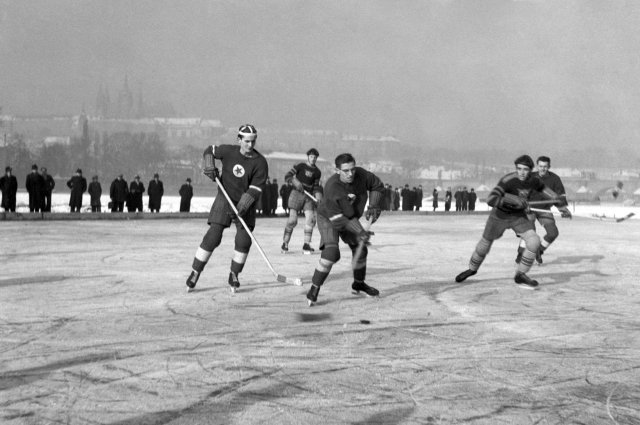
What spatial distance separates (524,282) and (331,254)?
9.90ft

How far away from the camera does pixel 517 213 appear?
10539mm

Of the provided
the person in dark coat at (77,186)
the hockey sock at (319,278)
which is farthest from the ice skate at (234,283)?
the person in dark coat at (77,186)

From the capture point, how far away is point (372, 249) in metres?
16.1

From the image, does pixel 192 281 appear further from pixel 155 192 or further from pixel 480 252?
pixel 155 192

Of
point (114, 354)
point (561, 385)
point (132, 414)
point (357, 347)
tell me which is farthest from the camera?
point (357, 347)

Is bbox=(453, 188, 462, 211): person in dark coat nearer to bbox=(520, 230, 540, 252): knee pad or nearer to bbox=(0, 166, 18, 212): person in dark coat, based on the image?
bbox=(0, 166, 18, 212): person in dark coat

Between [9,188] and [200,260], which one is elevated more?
[9,188]

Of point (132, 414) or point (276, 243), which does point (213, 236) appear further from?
point (276, 243)

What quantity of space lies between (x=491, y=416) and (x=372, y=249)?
37.9ft

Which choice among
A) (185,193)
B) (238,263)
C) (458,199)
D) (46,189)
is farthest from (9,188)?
(458,199)

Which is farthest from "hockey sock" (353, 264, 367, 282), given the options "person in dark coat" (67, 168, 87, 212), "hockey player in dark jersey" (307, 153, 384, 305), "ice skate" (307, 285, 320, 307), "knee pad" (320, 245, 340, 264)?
"person in dark coat" (67, 168, 87, 212)

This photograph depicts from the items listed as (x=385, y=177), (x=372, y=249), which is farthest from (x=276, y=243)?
(x=385, y=177)

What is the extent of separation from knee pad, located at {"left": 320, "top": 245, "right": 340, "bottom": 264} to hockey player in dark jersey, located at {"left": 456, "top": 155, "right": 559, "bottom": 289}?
2.50 metres

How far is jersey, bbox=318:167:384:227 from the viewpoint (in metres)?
8.75
